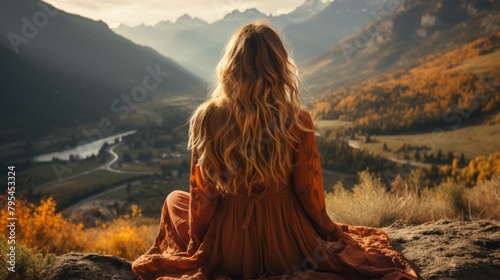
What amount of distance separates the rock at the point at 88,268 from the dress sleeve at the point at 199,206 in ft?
2.39

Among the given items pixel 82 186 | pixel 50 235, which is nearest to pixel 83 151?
pixel 82 186

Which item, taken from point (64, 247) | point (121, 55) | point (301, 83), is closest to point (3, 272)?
point (301, 83)

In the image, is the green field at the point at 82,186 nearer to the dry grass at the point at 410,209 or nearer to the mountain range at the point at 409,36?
the dry grass at the point at 410,209

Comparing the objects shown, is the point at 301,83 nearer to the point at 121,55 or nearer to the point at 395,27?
the point at 395,27

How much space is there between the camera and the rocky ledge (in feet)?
9.94

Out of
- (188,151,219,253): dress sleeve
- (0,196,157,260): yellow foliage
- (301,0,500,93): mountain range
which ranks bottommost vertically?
(0,196,157,260): yellow foliage

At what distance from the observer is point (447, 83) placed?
248 feet

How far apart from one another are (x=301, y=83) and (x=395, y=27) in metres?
187

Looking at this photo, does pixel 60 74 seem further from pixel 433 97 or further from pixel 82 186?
pixel 433 97

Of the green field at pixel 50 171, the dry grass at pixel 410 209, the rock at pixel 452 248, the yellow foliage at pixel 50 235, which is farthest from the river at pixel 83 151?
the rock at pixel 452 248

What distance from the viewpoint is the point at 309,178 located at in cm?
300

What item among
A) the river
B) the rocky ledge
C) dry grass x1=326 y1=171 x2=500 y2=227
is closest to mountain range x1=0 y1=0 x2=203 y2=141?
the river

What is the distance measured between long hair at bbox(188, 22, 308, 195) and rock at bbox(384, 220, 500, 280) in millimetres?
1645

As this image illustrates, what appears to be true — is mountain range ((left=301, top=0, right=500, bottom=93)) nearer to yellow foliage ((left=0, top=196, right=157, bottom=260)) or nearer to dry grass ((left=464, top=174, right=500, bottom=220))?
dry grass ((left=464, top=174, right=500, bottom=220))
